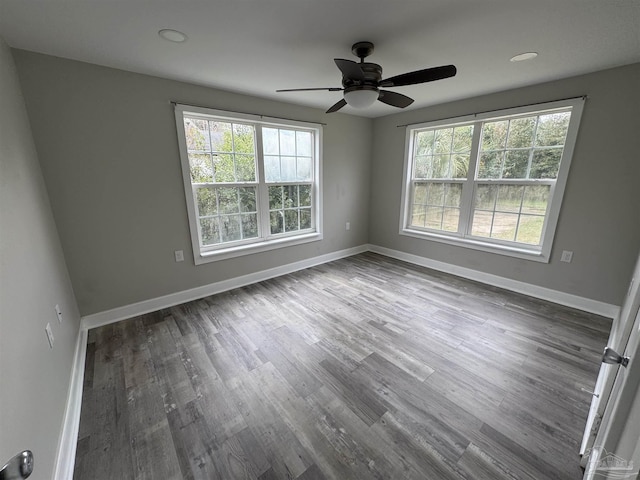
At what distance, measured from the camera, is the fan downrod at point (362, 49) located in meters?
1.86

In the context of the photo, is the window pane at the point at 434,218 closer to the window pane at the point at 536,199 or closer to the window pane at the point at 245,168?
the window pane at the point at 536,199

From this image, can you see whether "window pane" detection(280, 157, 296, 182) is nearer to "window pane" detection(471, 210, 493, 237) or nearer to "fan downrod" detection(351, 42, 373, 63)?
"fan downrod" detection(351, 42, 373, 63)

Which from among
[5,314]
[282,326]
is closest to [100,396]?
[5,314]

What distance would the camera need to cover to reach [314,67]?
2.28 m

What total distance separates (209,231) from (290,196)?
1.23 m

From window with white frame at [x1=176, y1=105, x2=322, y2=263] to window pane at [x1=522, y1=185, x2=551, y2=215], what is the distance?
8.63ft

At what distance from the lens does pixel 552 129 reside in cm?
279

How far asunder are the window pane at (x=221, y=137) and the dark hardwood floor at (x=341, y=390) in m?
1.79

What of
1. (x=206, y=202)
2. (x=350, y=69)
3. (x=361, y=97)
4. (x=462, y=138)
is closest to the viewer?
(x=350, y=69)

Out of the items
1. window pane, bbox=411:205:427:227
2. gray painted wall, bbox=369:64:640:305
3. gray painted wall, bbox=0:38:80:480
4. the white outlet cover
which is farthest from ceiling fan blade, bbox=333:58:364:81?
the white outlet cover

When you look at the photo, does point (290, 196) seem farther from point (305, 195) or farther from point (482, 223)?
point (482, 223)

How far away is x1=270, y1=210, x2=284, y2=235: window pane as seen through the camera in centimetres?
367

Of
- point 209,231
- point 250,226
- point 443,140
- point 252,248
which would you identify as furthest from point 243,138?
point 443,140

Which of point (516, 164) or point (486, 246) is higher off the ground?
point (516, 164)
